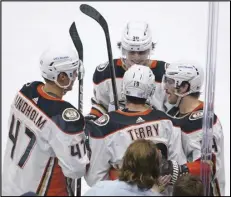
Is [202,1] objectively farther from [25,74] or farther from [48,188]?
[48,188]

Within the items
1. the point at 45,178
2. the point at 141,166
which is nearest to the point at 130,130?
the point at 45,178

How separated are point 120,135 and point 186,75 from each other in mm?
486

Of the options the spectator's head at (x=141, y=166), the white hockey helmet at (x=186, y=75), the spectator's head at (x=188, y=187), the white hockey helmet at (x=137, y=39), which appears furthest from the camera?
the white hockey helmet at (x=137, y=39)

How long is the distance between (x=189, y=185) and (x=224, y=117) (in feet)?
9.29

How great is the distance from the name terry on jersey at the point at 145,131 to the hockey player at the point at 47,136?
0.24 metres

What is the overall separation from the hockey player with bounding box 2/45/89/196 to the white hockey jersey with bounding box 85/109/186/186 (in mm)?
66

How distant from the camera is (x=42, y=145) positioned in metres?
3.89

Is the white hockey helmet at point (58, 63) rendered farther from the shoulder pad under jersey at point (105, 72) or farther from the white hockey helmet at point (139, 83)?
the shoulder pad under jersey at point (105, 72)

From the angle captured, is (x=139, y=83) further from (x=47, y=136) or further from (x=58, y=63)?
(x=47, y=136)

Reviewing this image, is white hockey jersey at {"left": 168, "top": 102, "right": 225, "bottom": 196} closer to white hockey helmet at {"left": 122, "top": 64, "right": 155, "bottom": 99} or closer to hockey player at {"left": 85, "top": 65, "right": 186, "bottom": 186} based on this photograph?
hockey player at {"left": 85, "top": 65, "right": 186, "bottom": 186}

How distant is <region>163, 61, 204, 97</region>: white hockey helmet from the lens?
4109mm

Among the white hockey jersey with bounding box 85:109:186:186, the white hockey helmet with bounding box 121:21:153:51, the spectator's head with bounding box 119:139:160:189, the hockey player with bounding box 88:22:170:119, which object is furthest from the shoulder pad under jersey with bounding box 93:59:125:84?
the spectator's head with bounding box 119:139:160:189

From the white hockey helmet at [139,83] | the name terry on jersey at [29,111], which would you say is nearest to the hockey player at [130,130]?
the white hockey helmet at [139,83]

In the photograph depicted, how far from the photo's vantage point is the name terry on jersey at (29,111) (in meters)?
3.88
